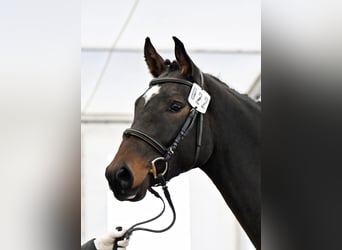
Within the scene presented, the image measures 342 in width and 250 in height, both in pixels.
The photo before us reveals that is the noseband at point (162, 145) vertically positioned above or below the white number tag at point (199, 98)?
below

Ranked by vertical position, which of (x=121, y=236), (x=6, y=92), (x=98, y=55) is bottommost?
(x=121, y=236)

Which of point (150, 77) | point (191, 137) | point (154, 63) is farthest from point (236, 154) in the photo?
point (150, 77)

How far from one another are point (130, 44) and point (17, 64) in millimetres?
1145

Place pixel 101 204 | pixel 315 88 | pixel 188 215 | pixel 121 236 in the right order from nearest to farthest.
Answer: pixel 315 88 < pixel 121 236 < pixel 188 215 < pixel 101 204

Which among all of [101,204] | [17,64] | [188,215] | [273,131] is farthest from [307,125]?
[101,204]

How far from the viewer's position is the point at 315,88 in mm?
294

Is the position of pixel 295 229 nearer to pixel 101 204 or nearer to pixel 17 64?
pixel 17 64

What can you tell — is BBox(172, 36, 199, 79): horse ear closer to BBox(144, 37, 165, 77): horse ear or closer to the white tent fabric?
BBox(144, 37, 165, 77): horse ear

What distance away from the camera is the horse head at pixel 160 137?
2.30ft

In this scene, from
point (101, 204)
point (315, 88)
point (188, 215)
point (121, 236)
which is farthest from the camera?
point (101, 204)

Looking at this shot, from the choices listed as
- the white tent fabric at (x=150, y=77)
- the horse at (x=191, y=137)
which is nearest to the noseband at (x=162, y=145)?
the horse at (x=191, y=137)

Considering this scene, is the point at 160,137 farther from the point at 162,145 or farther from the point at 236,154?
the point at 236,154

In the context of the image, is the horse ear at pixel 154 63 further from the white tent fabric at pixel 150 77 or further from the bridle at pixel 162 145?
the white tent fabric at pixel 150 77

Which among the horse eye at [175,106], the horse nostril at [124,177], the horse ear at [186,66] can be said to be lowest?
the horse nostril at [124,177]
